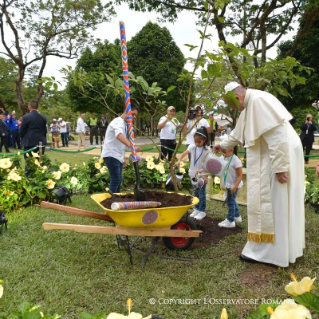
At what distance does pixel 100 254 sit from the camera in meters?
3.54

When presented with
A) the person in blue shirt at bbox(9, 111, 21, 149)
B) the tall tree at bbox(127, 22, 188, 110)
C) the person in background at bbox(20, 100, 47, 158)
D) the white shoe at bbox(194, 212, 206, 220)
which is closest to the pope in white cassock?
the white shoe at bbox(194, 212, 206, 220)

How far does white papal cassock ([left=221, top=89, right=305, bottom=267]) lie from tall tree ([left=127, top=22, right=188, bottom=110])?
1629cm

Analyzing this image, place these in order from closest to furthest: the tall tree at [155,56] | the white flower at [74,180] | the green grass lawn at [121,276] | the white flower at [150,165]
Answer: the green grass lawn at [121,276]
the white flower at [74,180]
the white flower at [150,165]
the tall tree at [155,56]

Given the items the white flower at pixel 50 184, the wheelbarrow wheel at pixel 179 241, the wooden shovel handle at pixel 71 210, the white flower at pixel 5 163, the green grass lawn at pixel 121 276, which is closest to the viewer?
the green grass lawn at pixel 121 276

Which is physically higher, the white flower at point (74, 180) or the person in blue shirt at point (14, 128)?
the person in blue shirt at point (14, 128)

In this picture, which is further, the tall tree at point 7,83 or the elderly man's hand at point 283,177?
the tall tree at point 7,83

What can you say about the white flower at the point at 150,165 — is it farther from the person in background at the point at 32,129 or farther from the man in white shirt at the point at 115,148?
the person in background at the point at 32,129

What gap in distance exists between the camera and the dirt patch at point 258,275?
2.89 metres

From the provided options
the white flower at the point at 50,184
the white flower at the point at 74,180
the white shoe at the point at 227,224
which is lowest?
the white shoe at the point at 227,224

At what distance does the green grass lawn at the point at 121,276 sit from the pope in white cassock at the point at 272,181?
22 cm

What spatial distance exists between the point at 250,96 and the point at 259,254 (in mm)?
1686

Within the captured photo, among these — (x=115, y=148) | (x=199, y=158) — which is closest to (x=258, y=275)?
(x=199, y=158)

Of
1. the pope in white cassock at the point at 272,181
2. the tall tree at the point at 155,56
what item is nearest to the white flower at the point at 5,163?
the pope in white cassock at the point at 272,181

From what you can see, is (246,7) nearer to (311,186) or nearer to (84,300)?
(311,186)
